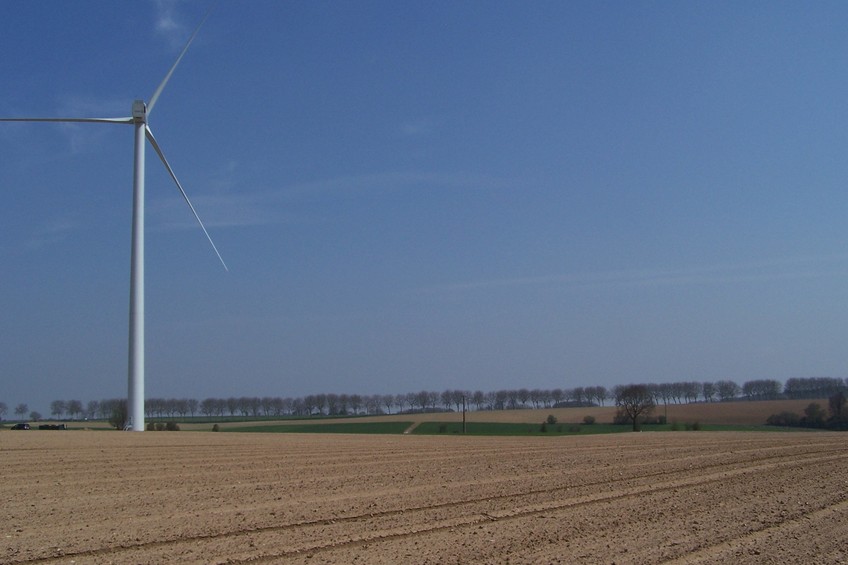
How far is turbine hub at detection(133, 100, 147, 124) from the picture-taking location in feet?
179

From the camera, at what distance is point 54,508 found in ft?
55.2

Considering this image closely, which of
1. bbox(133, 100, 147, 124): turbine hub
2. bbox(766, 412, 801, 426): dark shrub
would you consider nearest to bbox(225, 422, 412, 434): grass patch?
bbox(133, 100, 147, 124): turbine hub

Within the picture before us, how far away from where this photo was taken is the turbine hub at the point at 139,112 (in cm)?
5453

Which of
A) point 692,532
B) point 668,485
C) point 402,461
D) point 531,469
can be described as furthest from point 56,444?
point 692,532

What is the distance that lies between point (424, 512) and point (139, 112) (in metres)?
46.1

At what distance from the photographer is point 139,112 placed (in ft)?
179

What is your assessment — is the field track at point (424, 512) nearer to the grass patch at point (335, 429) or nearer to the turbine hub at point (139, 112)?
the turbine hub at point (139, 112)

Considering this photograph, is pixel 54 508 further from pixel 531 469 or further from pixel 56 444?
pixel 56 444

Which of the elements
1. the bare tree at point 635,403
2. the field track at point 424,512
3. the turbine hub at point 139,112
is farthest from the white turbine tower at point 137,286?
the bare tree at point 635,403

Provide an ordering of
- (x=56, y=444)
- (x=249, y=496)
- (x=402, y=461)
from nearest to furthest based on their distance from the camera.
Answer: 1. (x=249, y=496)
2. (x=402, y=461)
3. (x=56, y=444)

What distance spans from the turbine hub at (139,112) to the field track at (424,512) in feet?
103

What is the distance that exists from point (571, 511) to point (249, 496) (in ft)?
25.0

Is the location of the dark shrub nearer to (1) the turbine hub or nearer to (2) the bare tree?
(2) the bare tree

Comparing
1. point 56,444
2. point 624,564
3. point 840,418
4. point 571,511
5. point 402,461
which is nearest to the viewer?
point 624,564
